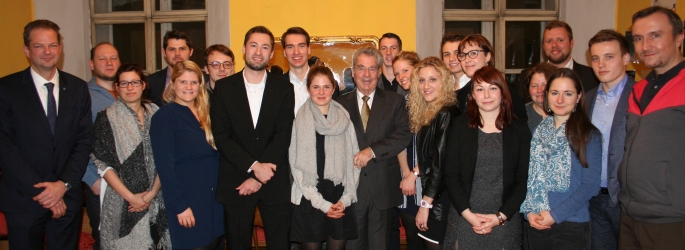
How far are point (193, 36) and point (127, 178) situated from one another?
10.7 feet

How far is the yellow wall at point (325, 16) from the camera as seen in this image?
5.27 m

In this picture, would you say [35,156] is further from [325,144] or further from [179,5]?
[179,5]

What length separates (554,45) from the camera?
391 cm

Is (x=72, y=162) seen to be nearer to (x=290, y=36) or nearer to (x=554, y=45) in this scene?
(x=290, y=36)

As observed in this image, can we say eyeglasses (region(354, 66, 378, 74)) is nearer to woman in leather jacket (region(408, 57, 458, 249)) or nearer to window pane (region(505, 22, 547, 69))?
woman in leather jacket (region(408, 57, 458, 249))

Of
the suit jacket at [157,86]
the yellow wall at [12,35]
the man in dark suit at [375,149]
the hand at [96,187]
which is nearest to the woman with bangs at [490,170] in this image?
the man in dark suit at [375,149]

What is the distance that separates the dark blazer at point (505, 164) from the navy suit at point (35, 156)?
237cm

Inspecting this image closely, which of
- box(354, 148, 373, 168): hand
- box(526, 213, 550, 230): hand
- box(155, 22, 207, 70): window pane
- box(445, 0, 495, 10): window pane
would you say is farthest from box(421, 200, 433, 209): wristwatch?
box(155, 22, 207, 70): window pane

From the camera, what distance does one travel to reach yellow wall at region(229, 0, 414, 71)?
5.27 meters

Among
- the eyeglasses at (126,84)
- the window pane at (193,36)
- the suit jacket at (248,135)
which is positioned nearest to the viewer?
the suit jacket at (248,135)

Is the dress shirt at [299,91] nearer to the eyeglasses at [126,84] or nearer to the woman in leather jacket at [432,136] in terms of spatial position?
the woman in leather jacket at [432,136]

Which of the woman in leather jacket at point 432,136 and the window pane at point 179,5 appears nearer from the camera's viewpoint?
the woman in leather jacket at point 432,136

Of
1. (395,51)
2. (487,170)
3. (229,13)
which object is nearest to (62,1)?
(229,13)

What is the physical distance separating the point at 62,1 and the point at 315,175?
14.7 feet
